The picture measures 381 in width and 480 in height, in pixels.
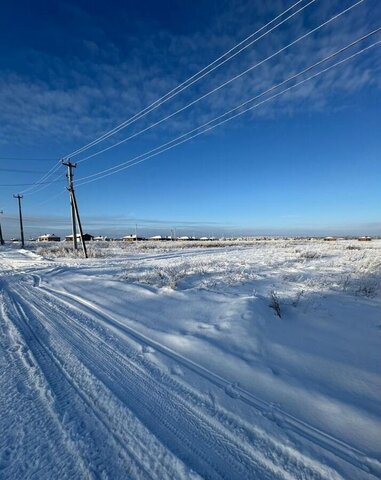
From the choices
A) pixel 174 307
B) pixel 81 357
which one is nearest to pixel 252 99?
pixel 174 307

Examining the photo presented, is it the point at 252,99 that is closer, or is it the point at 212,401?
the point at 212,401

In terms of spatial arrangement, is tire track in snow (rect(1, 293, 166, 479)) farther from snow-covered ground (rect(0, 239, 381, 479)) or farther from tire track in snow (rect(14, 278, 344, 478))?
tire track in snow (rect(14, 278, 344, 478))

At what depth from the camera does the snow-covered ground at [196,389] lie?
2146 millimetres

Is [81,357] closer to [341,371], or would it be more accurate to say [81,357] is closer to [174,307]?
[174,307]

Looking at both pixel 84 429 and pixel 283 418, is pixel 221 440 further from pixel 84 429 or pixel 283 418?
pixel 84 429

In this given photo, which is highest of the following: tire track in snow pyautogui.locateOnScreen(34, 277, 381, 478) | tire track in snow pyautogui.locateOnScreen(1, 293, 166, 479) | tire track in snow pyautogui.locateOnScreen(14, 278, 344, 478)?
tire track in snow pyautogui.locateOnScreen(1, 293, 166, 479)

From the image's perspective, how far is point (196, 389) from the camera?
3.15 m

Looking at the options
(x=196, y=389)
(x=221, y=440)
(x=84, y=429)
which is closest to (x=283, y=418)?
(x=221, y=440)

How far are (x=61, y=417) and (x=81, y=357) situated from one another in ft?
4.35

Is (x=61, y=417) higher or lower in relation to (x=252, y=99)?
lower

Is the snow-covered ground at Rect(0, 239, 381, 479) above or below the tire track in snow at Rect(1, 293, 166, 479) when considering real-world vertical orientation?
below

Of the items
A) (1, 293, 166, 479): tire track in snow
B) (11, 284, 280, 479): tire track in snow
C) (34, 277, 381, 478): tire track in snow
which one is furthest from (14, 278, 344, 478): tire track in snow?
(1, 293, 166, 479): tire track in snow

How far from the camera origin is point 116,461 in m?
2.12

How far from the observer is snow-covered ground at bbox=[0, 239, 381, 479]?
2.15 m
